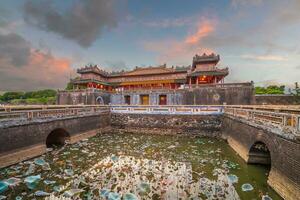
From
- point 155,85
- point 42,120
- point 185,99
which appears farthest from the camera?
point 155,85

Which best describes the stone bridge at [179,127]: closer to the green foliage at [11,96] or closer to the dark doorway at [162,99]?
the dark doorway at [162,99]

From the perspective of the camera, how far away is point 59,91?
99.3 feet

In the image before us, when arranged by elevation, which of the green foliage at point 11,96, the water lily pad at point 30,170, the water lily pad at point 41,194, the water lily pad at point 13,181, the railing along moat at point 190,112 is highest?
the green foliage at point 11,96

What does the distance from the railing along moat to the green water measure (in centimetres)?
216

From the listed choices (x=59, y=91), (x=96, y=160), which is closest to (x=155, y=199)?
(x=96, y=160)

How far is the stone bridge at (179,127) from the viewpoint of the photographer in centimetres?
499

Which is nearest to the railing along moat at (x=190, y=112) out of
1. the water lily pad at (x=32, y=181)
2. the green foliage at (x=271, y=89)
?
the water lily pad at (x=32, y=181)

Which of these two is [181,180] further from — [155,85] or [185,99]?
[155,85]

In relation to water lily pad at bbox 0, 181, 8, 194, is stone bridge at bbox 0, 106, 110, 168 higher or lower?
higher

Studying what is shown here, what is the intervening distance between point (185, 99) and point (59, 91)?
2272cm

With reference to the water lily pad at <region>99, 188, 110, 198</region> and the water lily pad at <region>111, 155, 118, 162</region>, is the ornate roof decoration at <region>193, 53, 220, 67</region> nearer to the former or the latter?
the water lily pad at <region>111, 155, 118, 162</region>

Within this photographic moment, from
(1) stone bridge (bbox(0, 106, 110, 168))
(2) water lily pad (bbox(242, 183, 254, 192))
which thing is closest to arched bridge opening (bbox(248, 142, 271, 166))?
(2) water lily pad (bbox(242, 183, 254, 192))

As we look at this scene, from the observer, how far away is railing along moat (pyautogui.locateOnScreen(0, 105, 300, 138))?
17.7 ft

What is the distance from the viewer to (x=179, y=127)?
600 inches
